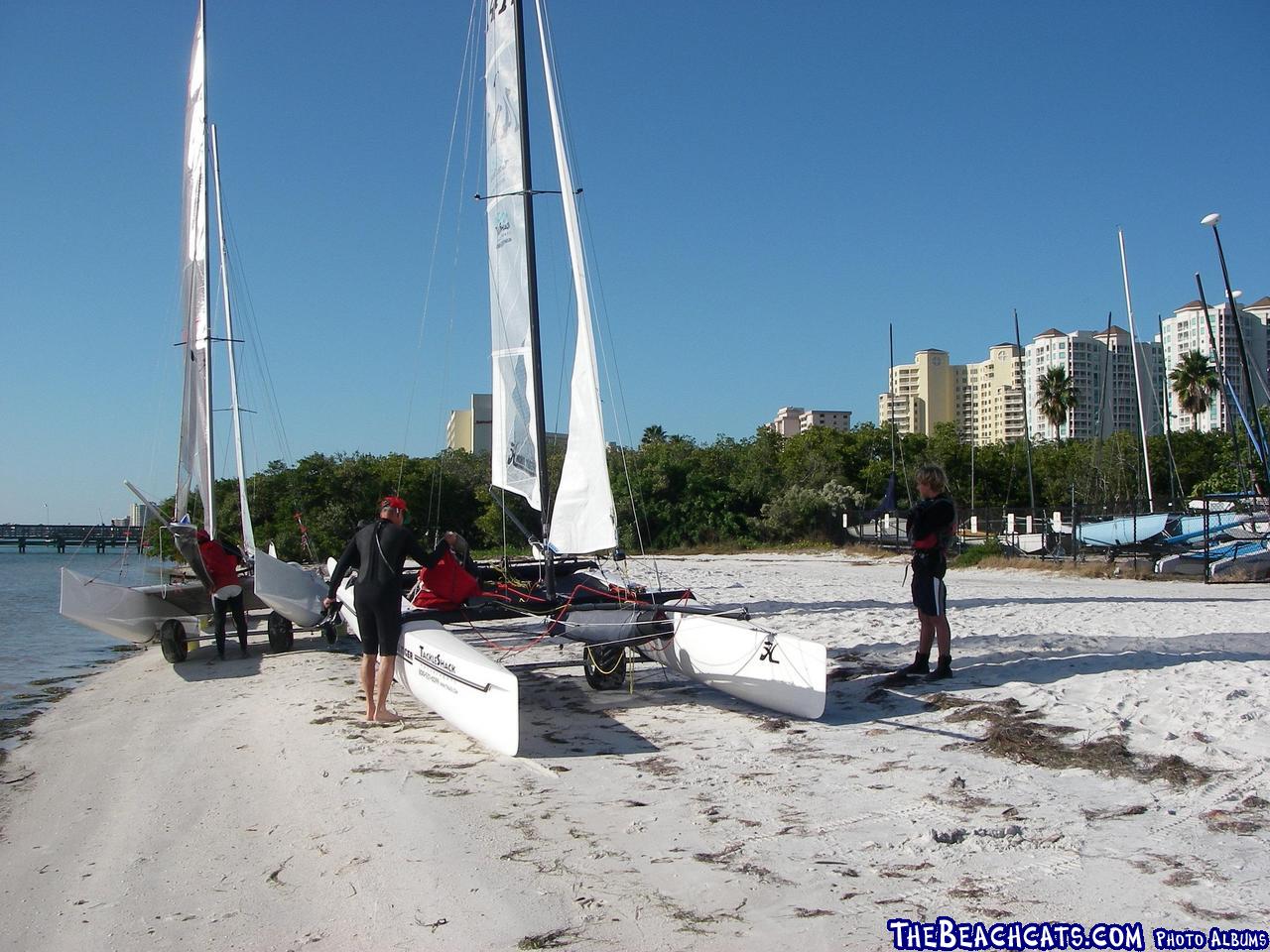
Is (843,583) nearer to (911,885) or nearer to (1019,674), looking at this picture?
(1019,674)

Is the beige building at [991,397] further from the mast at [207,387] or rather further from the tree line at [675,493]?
the mast at [207,387]

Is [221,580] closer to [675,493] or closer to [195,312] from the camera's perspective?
[195,312]

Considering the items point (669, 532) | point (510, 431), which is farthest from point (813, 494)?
point (510, 431)

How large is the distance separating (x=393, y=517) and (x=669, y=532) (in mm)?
29265

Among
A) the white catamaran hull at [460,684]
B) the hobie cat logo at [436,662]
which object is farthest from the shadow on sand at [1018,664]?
the hobie cat logo at [436,662]

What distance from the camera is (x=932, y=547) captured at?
21.5 ft

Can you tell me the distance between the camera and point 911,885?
132 inches

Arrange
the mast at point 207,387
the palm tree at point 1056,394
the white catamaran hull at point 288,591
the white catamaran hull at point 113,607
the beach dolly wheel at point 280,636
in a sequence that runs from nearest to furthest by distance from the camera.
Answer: the white catamaran hull at point 113,607 → the white catamaran hull at point 288,591 → the beach dolly wheel at point 280,636 → the mast at point 207,387 → the palm tree at point 1056,394

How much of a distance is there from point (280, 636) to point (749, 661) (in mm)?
6394

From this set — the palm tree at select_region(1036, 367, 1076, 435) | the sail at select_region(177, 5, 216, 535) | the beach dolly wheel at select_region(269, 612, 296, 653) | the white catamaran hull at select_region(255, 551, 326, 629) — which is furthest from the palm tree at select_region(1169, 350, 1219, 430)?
the beach dolly wheel at select_region(269, 612, 296, 653)

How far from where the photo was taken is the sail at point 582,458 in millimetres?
7777

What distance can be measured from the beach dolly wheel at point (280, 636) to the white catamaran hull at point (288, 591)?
4.1 inches

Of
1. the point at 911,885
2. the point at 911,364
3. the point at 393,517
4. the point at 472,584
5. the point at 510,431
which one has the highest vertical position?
the point at 911,364

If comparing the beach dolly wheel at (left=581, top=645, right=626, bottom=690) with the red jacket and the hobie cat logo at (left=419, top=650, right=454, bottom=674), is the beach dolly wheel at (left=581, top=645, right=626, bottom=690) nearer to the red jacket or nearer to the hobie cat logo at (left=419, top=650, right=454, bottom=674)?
the hobie cat logo at (left=419, top=650, right=454, bottom=674)
